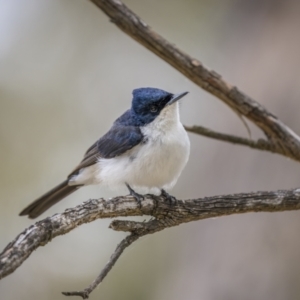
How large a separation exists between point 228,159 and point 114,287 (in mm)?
2491

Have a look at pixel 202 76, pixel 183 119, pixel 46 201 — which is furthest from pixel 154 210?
pixel 183 119

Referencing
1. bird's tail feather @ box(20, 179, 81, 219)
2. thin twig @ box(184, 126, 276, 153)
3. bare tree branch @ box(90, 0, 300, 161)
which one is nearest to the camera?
bare tree branch @ box(90, 0, 300, 161)

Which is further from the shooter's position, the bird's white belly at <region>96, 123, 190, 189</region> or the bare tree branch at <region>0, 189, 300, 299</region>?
the bird's white belly at <region>96, 123, 190, 189</region>

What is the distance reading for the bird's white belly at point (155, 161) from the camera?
3510mm

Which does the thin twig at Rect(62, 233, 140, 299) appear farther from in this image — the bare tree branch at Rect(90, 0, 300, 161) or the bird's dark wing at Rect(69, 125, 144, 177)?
the bird's dark wing at Rect(69, 125, 144, 177)

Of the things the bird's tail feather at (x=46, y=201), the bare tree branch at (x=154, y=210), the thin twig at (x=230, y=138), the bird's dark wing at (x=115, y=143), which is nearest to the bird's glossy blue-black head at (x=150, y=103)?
the bird's dark wing at (x=115, y=143)

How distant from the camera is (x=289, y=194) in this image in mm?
2949

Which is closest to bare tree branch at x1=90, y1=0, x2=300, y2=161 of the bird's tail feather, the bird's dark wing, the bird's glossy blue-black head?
the bird's glossy blue-black head

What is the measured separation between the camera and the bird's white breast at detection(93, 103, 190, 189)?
3512mm

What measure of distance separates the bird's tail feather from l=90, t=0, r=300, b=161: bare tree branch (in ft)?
5.50

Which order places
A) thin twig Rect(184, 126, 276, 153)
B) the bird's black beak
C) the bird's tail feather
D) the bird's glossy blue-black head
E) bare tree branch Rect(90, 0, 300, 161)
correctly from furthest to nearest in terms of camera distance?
the bird's tail feather, the bird's glossy blue-black head, the bird's black beak, thin twig Rect(184, 126, 276, 153), bare tree branch Rect(90, 0, 300, 161)

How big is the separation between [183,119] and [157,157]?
2.52 metres

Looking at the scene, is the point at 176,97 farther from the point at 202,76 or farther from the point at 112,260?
the point at 112,260

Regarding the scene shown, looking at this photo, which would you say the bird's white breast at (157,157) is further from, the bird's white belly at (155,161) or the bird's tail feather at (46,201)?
the bird's tail feather at (46,201)
